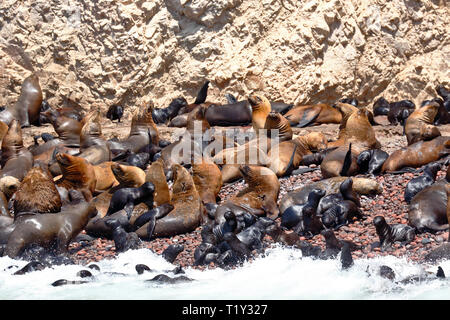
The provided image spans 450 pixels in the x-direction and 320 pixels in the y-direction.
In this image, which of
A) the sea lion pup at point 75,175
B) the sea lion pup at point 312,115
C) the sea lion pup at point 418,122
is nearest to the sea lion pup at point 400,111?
the sea lion pup at point 312,115

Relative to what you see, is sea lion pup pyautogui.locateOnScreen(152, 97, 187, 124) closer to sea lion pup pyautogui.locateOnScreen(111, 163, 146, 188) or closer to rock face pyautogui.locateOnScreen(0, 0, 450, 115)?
rock face pyautogui.locateOnScreen(0, 0, 450, 115)

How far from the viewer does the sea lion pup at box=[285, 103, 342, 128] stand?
13.8 meters

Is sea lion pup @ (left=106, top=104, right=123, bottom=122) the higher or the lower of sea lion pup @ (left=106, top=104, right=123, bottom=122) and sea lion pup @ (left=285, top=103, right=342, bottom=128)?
the higher

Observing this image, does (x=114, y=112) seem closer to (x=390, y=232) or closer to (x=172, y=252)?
(x=172, y=252)

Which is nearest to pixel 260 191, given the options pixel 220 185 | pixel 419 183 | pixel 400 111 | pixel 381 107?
pixel 220 185

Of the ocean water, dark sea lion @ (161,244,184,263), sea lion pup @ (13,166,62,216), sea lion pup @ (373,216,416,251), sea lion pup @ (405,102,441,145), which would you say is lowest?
the ocean water

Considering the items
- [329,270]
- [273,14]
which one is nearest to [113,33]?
[273,14]

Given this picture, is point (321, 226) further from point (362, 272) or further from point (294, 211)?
point (362, 272)

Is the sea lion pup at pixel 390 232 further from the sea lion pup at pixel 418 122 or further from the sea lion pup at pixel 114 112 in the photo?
the sea lion pup at pixel 114 112

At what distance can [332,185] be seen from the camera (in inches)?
377

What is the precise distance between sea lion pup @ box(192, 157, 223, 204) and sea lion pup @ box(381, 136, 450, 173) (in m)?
2.23

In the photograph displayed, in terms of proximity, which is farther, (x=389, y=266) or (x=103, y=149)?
(x=103, y=149)

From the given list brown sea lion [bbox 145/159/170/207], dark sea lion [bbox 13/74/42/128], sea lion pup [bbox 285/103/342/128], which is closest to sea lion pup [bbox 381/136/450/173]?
brown sea lion [bbox 145/159/170/207]
